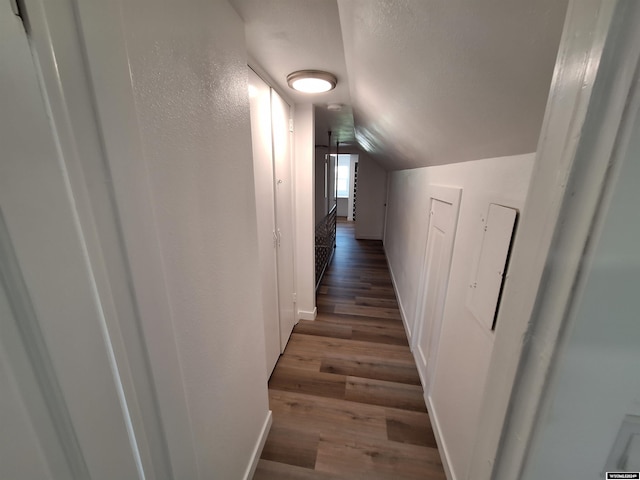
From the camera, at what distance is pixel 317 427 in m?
1.55

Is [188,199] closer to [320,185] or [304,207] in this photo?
[304,207]

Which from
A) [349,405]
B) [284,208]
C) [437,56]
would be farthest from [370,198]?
[437,56]

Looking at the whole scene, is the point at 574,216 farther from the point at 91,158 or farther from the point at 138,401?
the point at 138,401

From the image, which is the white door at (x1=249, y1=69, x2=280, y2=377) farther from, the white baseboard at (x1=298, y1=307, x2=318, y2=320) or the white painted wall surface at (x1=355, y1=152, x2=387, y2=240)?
the white painted wall surface at (x1=355, y1=152, x2=387, y2=240)

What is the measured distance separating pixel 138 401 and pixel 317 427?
1388 millimetres

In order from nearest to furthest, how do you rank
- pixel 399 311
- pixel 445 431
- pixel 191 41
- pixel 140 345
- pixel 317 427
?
pixel 140 345
pixel 191 41
pixel 445 431
pixel 317 427
pixel 399 311

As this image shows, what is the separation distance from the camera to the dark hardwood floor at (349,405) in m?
1.35

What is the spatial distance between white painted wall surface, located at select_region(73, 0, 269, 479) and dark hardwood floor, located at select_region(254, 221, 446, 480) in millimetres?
454

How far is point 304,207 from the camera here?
234 cm

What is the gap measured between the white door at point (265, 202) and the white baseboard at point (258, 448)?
16.6 inches

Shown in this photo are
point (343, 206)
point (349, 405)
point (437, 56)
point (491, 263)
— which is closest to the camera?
point (437, 56)

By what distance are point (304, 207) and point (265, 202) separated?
0.79 meters

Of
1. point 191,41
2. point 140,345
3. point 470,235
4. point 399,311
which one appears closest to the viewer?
point 140,345

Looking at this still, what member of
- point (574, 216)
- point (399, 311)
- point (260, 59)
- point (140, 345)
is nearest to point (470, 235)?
point (574, 216)
